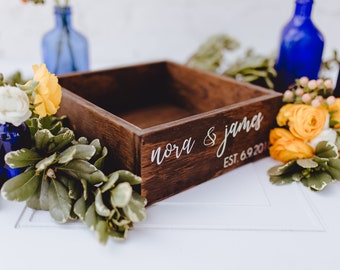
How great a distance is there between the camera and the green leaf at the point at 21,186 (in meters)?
0.57

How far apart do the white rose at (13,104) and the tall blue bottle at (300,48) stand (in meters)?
0.63

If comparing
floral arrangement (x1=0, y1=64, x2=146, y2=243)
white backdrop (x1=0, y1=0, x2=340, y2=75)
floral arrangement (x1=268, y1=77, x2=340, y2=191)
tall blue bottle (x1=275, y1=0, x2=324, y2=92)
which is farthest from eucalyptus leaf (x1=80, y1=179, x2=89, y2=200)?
white backdrop (x1=0, y1=0, x2=340, y2=75)

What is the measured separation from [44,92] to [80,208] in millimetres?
196

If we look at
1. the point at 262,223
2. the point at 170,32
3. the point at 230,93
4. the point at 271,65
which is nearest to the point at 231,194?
the point at 262,223

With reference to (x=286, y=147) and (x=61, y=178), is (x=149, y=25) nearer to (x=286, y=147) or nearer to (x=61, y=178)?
(x=286, y=147)

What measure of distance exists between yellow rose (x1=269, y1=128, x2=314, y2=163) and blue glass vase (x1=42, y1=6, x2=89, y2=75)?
0.55 m

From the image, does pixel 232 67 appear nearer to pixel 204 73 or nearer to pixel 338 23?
pixel 204 73

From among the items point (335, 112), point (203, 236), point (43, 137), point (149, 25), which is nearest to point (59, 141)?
point (43, 137)

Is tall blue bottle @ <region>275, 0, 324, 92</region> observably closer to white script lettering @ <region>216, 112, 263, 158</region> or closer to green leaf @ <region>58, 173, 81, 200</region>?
white script lettering @ <region>216, 112, 263, 158</region>

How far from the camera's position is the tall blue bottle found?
2.96 ft

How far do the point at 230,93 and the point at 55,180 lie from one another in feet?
1.56

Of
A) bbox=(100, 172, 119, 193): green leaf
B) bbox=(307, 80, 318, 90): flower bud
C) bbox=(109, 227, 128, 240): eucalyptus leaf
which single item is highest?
bbox=(307, 80, 318, 90): flower bud

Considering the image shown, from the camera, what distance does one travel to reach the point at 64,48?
1.01m

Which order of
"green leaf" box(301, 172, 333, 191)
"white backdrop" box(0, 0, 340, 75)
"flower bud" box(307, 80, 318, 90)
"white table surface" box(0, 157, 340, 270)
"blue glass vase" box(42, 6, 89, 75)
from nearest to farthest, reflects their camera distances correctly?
"white table surface" box(0, 157, 340, 270), "green leaf" box(301, 172, 333, 191), "flower bud" box(307, 80, 318, 90), "blue glass vase" box(42, 6, 89, 75), "white backdrop" box(0, 0, 340, 75)
